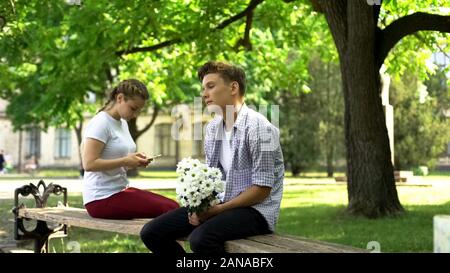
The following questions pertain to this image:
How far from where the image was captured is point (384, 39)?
10.0m

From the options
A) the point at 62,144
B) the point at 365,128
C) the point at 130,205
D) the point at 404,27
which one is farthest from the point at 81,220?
the point at 62,144

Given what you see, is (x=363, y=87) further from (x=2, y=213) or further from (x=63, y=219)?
(x=2, y=213)

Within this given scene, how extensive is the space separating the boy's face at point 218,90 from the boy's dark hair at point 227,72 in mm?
25

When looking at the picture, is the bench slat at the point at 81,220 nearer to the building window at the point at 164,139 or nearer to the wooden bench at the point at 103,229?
the wooden bench at the point at 103,229

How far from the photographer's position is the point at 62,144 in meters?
46.9

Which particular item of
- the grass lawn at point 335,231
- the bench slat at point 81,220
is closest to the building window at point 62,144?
the grass lawn at point 335,231

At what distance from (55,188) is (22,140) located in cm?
4174

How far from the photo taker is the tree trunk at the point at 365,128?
9.56 meters

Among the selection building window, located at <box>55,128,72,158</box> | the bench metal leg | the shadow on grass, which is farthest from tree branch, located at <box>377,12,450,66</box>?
building window, located at <box>55,128,72,158</box>

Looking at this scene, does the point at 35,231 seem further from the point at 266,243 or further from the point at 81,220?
the point at 266,243

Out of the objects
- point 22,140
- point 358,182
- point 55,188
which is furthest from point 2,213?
point 22,140

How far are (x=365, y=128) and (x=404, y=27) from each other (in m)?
1.85

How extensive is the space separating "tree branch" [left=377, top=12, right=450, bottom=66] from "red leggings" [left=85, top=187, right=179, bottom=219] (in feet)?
20.2

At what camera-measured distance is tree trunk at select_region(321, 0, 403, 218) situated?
31.4 ft
